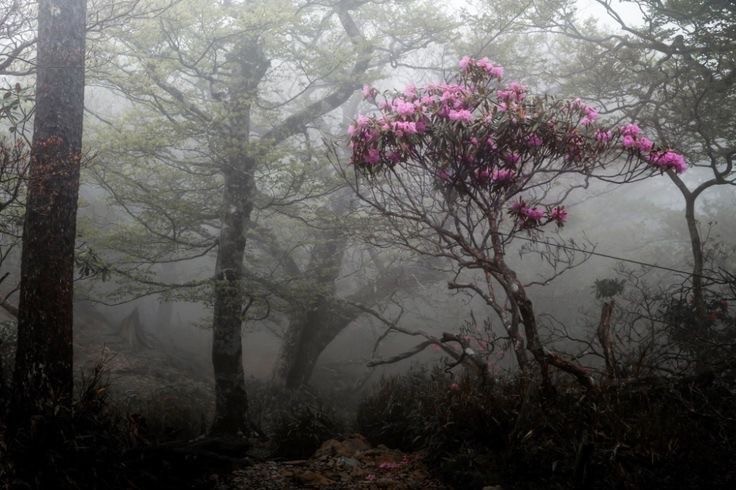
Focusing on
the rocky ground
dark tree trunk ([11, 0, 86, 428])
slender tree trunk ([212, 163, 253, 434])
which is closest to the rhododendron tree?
the rocky ground

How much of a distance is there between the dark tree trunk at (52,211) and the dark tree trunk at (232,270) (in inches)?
115

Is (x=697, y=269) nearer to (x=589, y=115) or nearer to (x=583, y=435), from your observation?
(x=589, y=115)

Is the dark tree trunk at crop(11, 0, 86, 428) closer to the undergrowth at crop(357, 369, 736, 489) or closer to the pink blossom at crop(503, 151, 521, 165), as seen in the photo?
the undergrowth at crop(357, 369, 736, 489)

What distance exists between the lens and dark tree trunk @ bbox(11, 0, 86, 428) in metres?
4.82

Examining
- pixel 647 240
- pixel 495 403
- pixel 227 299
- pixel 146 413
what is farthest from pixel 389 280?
pixel 647 240

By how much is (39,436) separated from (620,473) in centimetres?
441

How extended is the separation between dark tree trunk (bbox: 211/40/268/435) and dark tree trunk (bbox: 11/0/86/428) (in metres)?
2.93

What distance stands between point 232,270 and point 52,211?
3606 millimetres

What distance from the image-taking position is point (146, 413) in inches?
305

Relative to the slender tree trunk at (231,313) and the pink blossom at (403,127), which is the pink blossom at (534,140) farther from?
the slender tree trunk at (231,313)

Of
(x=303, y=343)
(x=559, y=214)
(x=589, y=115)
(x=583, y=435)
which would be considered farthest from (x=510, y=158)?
(x=303, y=343)

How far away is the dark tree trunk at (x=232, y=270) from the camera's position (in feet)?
27.5

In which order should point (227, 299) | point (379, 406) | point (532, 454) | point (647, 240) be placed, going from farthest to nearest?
point (647, 240) < point (227, 299) < point (379, 406) < point (532, 454)

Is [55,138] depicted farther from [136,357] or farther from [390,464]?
[136,357]
